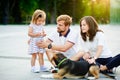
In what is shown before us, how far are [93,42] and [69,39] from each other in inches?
16.7

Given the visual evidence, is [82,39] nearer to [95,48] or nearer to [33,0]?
[95,48]

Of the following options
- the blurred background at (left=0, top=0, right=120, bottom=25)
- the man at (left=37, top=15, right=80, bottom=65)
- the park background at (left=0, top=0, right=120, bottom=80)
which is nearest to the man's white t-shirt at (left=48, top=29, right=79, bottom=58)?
the man at (left=37, top=15, right=80, bottom=65)

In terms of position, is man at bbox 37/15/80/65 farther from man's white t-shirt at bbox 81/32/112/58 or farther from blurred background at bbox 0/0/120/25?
blurred background at bbox 0/0/120/25

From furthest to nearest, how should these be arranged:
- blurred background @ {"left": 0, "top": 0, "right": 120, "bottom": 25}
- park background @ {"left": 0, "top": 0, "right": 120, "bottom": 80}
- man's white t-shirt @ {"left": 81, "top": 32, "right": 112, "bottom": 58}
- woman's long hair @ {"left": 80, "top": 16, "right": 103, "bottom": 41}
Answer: blurred background @ {"left": 0, "top": 0, "right": 120, "bottom": 25} → park background @ {"left": 0, "top": 0, "right": 120, "bottom": 80} → man's white t-shirt @ {"left": 81, "top": 32, "right": 112, "bottom": 58} → woman's long hair @ {"left": 80, "top": 16, "right": 103, "bottom": 41}

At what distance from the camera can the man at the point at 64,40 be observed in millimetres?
6910

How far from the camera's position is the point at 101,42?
6.84 metres

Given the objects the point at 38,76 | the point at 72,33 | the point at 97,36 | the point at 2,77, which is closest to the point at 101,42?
the point at 97,36

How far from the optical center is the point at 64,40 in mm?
7152

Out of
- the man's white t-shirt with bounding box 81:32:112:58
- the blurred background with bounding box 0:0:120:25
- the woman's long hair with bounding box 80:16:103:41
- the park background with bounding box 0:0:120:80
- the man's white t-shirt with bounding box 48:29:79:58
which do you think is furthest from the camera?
the blurred background with bounding box 0:0:120:25

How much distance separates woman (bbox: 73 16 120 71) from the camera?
675cm

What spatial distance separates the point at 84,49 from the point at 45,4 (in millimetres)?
49778

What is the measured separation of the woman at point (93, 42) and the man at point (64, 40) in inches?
8.8

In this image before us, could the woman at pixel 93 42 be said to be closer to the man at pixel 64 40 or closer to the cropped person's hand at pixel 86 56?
the cropped person's hand at pixel 86 56

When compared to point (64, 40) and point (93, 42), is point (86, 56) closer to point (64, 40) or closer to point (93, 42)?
point (93, 42)
